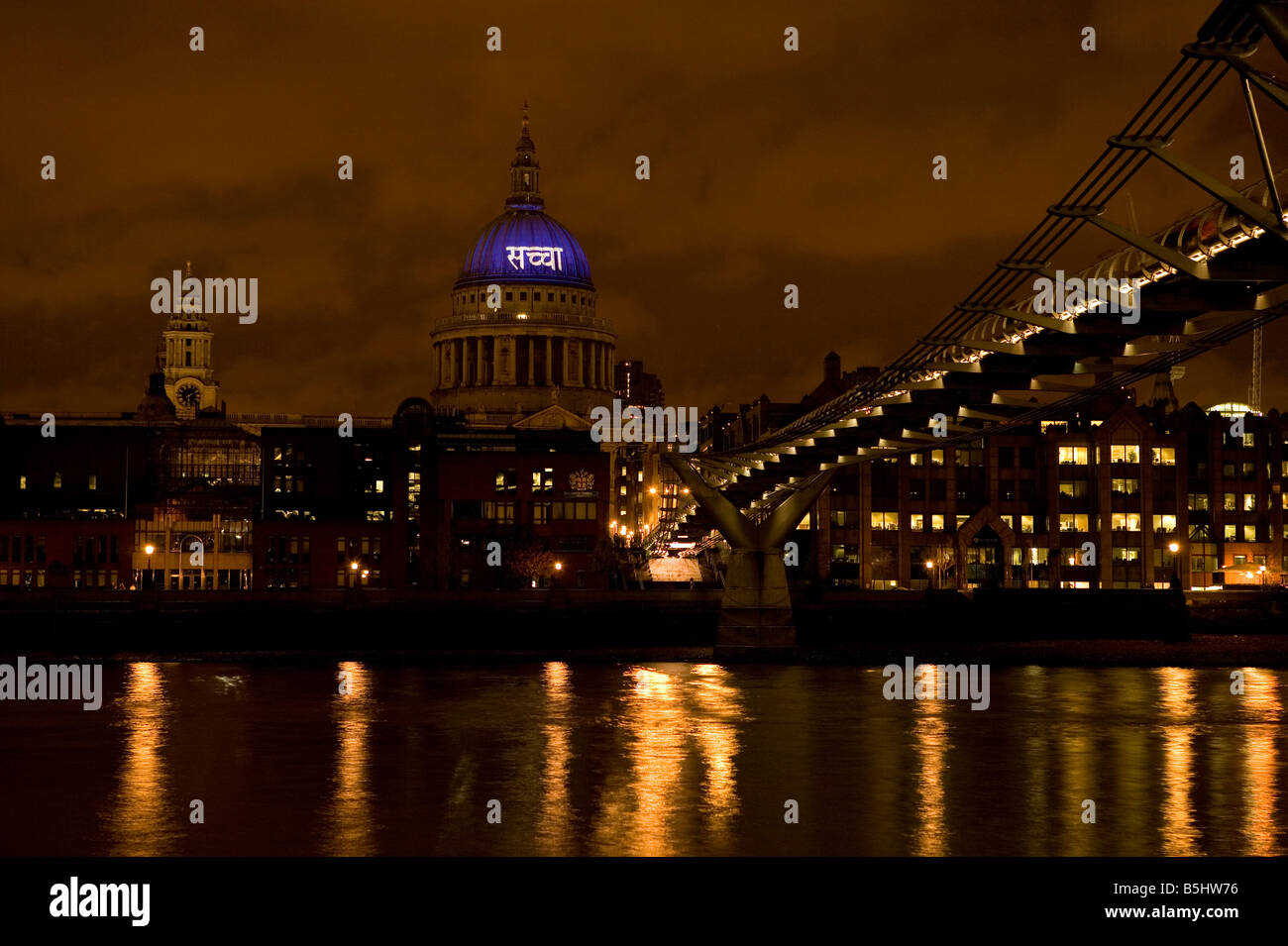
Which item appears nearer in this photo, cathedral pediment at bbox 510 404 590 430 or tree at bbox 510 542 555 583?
tree at bbox 510 542 555 583

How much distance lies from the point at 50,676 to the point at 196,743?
21.1 m

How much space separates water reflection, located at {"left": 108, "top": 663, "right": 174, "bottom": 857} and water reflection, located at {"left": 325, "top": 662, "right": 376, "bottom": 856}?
88.3 inches

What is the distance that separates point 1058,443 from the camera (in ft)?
355

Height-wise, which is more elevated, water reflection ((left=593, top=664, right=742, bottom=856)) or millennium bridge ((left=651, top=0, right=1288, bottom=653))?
millennium bridge ((left=651, top=0, right=1288, bottom=653))

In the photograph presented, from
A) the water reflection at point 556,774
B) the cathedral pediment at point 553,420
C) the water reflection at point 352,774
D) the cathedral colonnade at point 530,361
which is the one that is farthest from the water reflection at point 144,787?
the cathedral colonnade at point 530,361

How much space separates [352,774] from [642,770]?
4.97 meters

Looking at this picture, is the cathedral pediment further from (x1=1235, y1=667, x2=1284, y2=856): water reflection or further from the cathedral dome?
(x1=1235, y1=667, x2=1284, y2=856): water reflection

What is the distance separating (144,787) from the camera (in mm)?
28984

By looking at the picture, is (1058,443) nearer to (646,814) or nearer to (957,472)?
(957,472)

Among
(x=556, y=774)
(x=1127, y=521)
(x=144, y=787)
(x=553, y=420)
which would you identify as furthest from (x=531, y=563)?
(x=144, y=787)

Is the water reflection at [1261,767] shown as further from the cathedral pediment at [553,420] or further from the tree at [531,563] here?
the cathedral pediment at [553,420]

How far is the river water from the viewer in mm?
24328

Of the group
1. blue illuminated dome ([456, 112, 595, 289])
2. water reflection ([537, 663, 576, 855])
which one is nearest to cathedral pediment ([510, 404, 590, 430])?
blue illuminated dome ([456, 112, 595, 289])

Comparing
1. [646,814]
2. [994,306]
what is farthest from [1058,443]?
[646,814]
